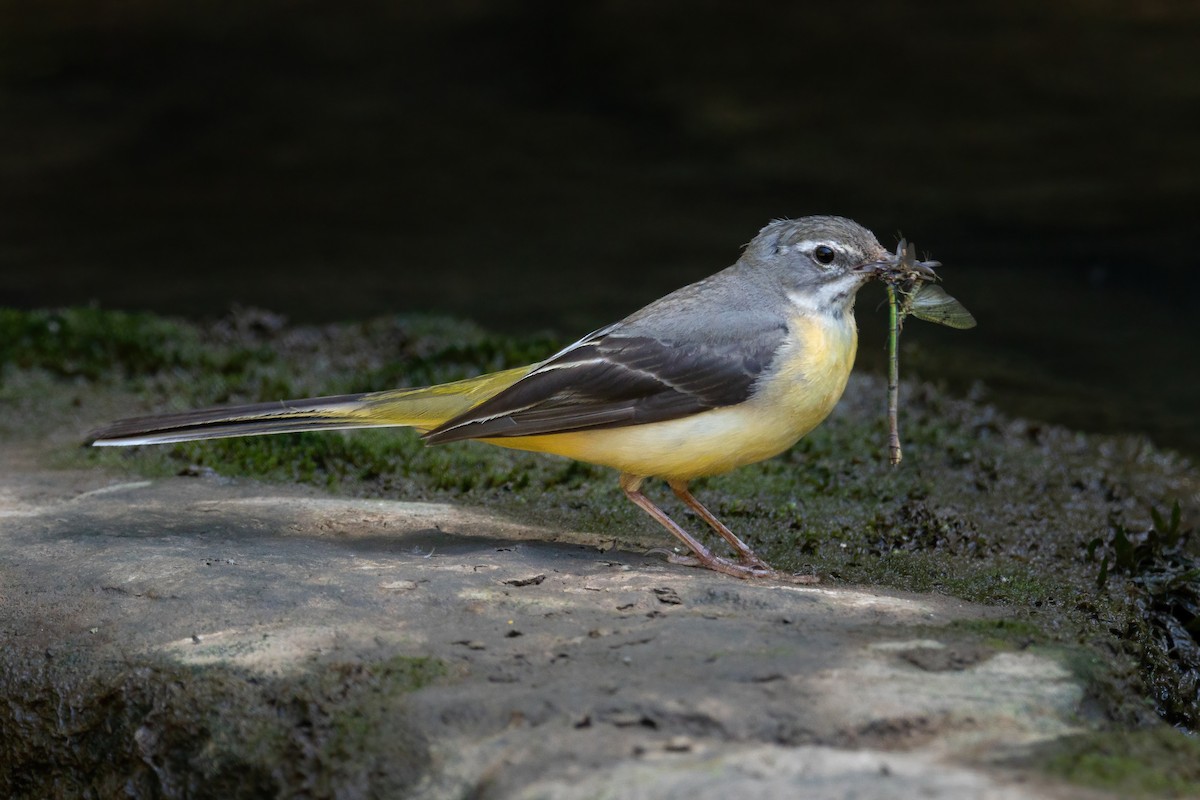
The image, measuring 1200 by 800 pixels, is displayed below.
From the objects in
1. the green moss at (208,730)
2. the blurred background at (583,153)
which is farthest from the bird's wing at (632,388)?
the blurred background at (583,153)

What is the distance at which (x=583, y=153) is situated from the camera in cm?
1330

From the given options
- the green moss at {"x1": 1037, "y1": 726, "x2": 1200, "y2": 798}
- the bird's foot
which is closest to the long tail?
the bird's foot

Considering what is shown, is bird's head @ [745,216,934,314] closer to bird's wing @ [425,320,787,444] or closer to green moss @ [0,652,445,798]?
bird's wing @ [425,320,787,444]

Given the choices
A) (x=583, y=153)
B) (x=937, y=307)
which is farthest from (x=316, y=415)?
(x=583, y=153)

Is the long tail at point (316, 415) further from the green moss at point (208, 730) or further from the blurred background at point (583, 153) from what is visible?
the blurred background at point (583, 153)

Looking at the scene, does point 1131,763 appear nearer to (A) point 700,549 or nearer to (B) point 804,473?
(A) point 700,549

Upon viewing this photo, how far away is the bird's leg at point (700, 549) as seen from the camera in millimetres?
5156

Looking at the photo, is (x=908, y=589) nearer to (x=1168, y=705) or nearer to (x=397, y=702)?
(x=1168, y=705)

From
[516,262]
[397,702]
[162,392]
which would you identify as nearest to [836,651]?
[397,702]

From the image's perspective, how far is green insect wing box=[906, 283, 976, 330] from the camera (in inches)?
221

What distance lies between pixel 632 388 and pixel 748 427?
0.49 m

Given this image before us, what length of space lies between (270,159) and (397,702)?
34.2 feet

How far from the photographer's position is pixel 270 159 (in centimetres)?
1315

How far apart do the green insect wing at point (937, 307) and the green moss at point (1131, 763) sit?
254 centimetres
